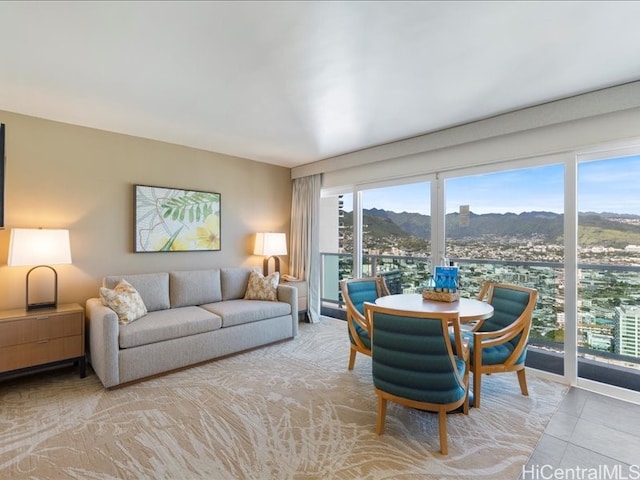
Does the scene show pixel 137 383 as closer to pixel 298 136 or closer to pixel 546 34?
pixel 298 136

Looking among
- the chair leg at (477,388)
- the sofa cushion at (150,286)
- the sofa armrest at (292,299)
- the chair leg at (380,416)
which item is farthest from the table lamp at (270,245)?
the chair leg at (477,388)

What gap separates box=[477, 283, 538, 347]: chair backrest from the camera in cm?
259

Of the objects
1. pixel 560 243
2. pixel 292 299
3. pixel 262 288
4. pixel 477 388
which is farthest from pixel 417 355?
pixel 262 288

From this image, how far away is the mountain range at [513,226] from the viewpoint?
2861 millimetres

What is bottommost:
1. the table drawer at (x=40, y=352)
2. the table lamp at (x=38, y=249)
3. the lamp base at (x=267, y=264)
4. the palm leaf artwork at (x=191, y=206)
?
the table drawer at (x=40, y=352)

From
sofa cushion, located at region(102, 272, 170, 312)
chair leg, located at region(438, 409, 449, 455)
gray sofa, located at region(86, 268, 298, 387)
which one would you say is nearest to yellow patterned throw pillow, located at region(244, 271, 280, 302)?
gray sofa, located at region(86, 268, 298, 387)

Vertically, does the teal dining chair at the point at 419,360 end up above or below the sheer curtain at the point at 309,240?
below

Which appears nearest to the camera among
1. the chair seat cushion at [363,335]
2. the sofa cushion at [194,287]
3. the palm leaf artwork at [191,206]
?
the chair seat cushion at [363,335]

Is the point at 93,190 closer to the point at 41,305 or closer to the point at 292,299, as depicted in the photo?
the point at 41,305

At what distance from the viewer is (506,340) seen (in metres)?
2.53

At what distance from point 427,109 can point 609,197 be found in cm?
181

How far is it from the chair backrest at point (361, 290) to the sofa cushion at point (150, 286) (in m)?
2.14

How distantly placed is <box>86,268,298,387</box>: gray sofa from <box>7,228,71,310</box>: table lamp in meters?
0.52

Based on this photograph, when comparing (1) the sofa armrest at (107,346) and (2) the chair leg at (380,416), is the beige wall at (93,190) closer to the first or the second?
(1) the sofa armrest at (107,346)
